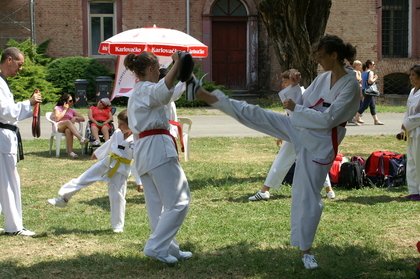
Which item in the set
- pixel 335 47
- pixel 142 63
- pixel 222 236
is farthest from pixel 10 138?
pixel 335 47

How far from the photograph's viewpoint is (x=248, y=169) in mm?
13430

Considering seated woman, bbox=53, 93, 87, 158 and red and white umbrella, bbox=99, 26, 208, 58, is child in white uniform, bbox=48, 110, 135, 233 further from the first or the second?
red and white umbrella, bbox=99, 26, 208, 58

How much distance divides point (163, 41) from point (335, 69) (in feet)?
31.9

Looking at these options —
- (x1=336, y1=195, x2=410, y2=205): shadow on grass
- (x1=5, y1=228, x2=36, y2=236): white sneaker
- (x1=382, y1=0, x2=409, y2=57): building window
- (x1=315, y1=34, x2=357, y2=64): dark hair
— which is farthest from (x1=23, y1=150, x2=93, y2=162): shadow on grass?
(x1=382, y1=0, x2=409, y2=57): building window

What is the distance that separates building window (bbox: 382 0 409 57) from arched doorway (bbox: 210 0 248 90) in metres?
5.58

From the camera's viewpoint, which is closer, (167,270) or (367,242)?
(167,270)

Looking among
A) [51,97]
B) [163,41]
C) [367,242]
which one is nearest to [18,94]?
[51,97]

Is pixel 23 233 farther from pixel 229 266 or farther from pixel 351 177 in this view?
pixel 351 177

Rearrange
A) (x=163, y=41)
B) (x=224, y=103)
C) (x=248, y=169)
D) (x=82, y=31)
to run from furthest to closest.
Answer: (x=82, y=31) → (x=163, y=41) → (x=248, y=169) → (x=224, y=103)

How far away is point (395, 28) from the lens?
103 ft

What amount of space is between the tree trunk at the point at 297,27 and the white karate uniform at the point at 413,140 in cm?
253

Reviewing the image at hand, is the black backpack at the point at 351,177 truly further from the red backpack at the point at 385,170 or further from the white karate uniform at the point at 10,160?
the white karate uniform at the point at 10,160

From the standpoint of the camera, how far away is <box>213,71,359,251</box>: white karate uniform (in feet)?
21.2

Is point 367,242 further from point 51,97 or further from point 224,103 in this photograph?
point 51,97
